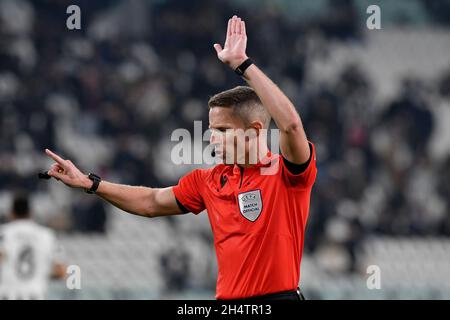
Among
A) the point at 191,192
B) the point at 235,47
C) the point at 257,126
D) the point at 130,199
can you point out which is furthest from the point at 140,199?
the point at 235,47

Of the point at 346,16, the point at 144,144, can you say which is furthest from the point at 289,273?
the point at 346,16

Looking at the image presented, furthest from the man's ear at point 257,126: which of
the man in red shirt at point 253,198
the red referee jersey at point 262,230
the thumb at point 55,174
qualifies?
the thumb at point 55,174

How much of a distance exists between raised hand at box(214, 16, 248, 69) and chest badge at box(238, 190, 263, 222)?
25.3 inches

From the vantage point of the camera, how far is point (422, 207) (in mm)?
12922

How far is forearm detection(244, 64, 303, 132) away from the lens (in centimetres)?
404

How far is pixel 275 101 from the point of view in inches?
159

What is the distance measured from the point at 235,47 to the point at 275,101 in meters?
0.30

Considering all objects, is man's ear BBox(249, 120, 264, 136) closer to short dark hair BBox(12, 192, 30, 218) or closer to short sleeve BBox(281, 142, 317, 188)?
short sleeve BBox(281, 142, 317, 188)

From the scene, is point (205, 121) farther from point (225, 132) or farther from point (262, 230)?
point (262, 230)

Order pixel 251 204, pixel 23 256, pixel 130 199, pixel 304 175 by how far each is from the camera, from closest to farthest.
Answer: pixel 304 175 → pixel 251 204 → pixel 130 199 → pixel 23 256

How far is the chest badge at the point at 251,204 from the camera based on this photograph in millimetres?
4391

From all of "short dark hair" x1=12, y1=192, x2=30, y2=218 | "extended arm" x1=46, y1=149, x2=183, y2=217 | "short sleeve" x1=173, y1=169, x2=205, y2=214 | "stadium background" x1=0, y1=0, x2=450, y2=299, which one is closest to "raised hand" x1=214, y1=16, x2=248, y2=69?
"short sleeve" x1=173, y1=169, x2=205, y2=214

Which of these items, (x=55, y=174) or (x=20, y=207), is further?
(x=20, y=207)
